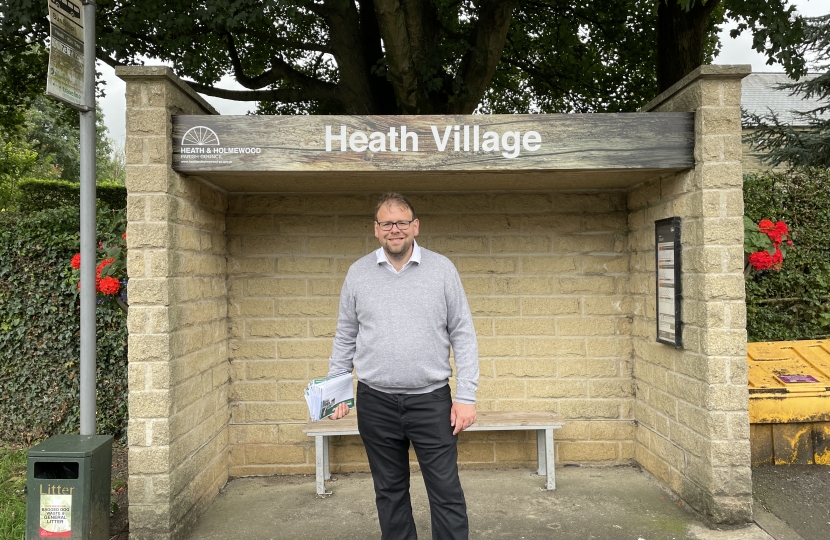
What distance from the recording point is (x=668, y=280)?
4.25m

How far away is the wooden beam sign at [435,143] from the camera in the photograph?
3.80 meters

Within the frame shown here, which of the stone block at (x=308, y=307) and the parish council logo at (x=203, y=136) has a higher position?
the parish council logo at (x=203, y=136)

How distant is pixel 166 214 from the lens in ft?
12.2

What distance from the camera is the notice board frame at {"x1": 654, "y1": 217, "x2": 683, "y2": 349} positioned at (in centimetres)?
412

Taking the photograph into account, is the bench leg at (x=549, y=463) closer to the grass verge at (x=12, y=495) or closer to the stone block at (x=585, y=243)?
the stone block at (x=585, y=243)

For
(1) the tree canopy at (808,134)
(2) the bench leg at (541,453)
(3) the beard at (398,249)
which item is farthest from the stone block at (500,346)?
(1) the tree canopy at (808,134)

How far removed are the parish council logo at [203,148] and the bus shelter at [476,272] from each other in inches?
0.5

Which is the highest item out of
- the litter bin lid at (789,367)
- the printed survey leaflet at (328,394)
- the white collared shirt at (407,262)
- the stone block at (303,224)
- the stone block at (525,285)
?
the stone block at (303,224)

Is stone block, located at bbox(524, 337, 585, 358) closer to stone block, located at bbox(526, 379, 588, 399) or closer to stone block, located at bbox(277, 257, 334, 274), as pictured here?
stone block, located at bbox(526, 379, 588, 399)

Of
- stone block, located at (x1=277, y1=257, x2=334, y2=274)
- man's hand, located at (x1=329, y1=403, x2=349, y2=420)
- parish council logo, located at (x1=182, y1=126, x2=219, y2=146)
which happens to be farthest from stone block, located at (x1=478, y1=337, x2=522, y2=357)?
parish council logo, located at (x1=182, y1=126, x2=219, y2=146)

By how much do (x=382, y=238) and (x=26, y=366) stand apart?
4.21 meters

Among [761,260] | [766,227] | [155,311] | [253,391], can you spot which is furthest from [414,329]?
[766,227]

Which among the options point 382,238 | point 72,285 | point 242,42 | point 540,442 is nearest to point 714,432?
point 540,442

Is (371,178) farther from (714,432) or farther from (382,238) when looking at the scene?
(714,432)
